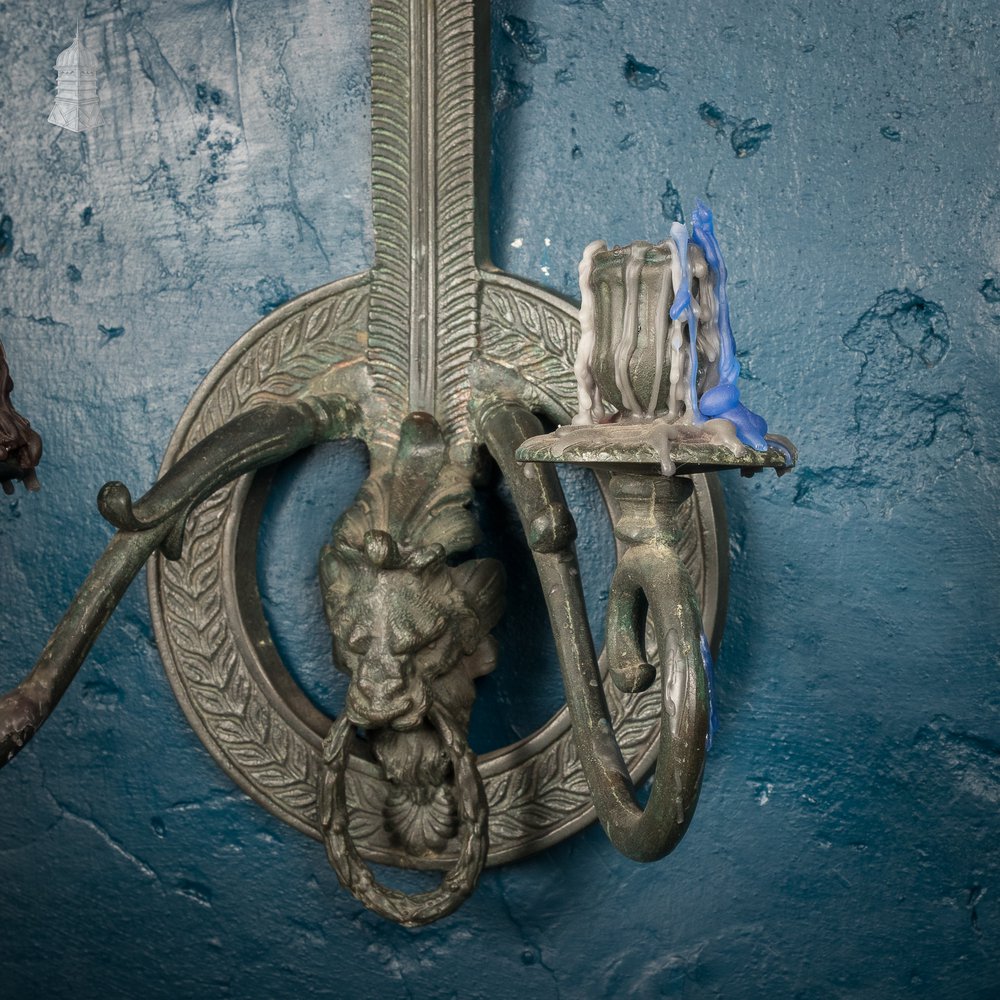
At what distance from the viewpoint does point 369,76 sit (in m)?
0.89

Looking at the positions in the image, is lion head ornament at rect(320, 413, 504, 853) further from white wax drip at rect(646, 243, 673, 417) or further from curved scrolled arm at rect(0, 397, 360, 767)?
white wax drip at rect(646, 243, 673, 417)

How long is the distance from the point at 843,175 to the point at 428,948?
0.58 m

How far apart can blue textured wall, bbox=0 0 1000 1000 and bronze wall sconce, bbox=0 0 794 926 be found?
0.04m

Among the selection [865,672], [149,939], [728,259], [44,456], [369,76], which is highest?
[369,76]

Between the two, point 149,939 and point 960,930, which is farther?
point 149,939

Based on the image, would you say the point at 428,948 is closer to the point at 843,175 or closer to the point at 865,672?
the point at 865,672

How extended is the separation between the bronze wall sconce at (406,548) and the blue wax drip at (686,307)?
12 cm

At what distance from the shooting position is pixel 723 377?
614mm

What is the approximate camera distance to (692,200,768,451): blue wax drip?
1.94 ft

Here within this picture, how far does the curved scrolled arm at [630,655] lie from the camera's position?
2.02ft

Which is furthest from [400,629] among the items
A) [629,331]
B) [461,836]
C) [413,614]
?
[629,331]

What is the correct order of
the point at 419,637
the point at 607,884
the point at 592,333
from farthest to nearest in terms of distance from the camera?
the point at 607,884 < the point at 419,637 < the point at 592,333

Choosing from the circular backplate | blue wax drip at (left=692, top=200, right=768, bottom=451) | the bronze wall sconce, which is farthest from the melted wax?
the circular backplate

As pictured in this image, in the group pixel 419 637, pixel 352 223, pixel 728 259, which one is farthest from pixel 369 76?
pixel 419 637
